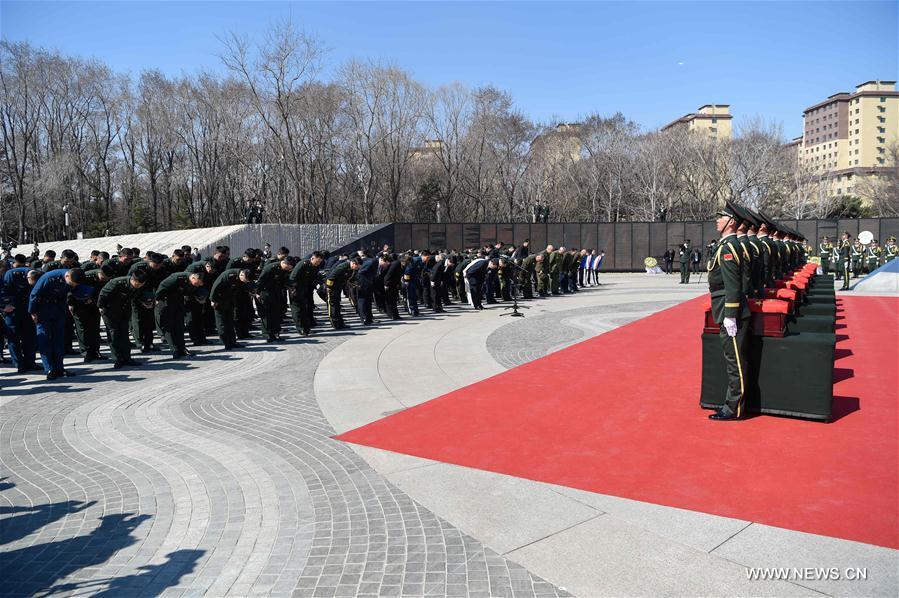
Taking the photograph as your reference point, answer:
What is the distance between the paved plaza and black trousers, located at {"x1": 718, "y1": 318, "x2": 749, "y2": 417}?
8.25 ft

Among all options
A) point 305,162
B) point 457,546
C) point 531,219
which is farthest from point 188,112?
point 457,546

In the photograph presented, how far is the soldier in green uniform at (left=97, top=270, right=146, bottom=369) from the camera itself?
1063 cm

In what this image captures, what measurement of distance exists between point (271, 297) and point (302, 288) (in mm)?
932

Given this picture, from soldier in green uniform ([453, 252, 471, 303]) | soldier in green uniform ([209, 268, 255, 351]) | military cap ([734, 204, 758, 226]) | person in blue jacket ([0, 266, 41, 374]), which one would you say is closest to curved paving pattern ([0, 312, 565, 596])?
person in blue jacket ([0, 266, 41, 374])

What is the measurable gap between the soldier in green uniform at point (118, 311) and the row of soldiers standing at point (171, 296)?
0.06 feet

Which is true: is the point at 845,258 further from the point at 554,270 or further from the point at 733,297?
the point at 733,297

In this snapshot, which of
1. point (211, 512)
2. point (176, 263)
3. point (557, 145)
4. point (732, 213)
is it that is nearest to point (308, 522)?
point (211, 512)

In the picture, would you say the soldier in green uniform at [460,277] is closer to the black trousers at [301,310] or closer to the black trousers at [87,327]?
the black trousers at [301,310]

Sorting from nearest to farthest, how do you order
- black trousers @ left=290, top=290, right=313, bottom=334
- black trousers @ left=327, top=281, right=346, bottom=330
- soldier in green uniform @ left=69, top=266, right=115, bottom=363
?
soldier in green uniform @ left=69, top=266, right=115, bottom=363 → black trousers @ left=290, top=290, right=313, bottom=334 → black trousers @ left=327, top=281, right=346, bottom=330

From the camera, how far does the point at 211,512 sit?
4910 millimetres

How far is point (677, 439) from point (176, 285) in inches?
365

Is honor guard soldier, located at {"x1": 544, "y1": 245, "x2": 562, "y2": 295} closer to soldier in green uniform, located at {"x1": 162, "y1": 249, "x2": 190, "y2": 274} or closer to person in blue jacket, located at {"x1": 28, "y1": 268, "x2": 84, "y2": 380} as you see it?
soldier in green uniform, located at {"x1": 162, "y1": 249, "x2": 190, "y2": 274}

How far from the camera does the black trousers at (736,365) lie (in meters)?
6.56

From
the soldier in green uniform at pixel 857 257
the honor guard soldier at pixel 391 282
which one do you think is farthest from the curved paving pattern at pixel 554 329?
the soldier in green uniform at pixel 857 257
